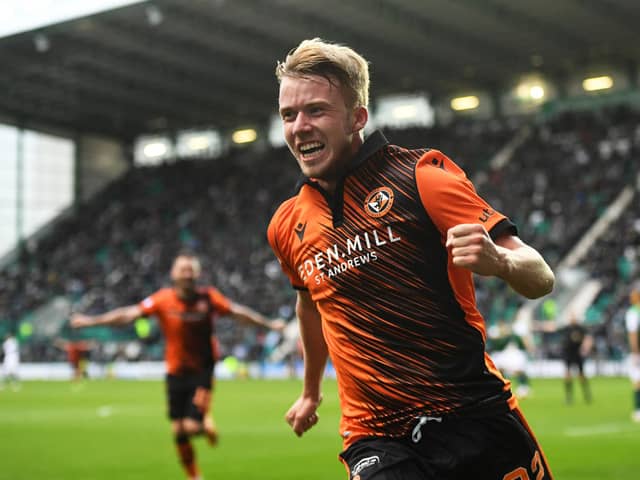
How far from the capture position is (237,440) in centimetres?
1608

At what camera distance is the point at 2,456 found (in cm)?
1438

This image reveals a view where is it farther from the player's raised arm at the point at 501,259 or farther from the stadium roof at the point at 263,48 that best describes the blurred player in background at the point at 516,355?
the player's raised arm at the point at 501,259

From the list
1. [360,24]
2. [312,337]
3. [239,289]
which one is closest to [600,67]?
[360,24]

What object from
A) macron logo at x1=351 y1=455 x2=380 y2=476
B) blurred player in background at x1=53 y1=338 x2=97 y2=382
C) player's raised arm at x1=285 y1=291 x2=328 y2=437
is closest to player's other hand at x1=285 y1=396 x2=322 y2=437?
player's raised arm at x1=285 y1=291 x2=328 y2=437

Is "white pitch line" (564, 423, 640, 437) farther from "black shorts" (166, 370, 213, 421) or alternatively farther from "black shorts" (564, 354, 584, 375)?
"black shorts" (166, 370, 213, 421)

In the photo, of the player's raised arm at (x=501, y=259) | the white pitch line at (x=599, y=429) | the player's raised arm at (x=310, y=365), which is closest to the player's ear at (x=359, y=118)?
the player's raised arm at (x=501, y=259)

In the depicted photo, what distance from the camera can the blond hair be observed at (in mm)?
3875

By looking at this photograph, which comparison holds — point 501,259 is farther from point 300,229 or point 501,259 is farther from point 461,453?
point 300,229

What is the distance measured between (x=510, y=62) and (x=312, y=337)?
149 feet

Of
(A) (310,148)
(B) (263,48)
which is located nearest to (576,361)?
(A) (310,148)

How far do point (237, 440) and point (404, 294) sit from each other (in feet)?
41.9

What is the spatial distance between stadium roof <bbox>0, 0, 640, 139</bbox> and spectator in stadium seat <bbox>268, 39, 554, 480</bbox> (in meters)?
35.7

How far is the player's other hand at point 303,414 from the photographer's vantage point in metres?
4.59

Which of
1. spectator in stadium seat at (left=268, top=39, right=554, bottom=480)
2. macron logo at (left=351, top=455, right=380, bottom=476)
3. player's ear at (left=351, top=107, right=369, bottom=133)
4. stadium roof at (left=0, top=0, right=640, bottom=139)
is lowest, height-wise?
macron logo at (left=351, top=455, right=380, bottom=476)
